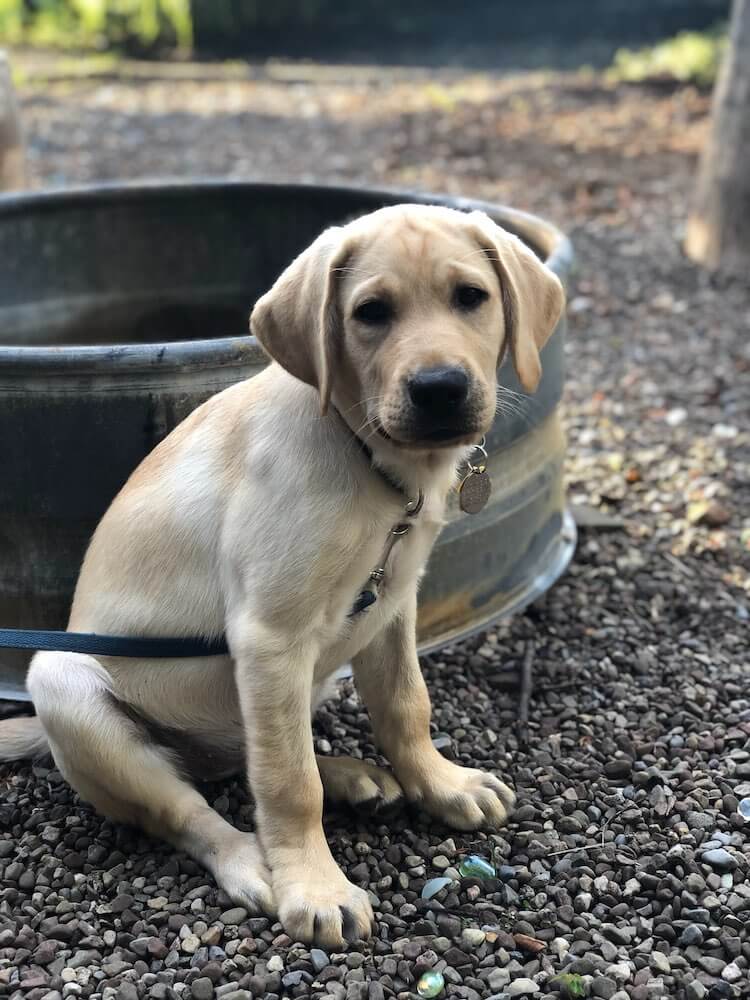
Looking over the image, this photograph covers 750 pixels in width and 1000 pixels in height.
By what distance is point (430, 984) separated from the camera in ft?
8.32

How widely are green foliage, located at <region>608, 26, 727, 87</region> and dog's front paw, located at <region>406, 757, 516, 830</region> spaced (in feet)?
35.3

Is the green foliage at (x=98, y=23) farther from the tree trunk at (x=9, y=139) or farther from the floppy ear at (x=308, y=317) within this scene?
the floppy ear at (x=308, y=317)

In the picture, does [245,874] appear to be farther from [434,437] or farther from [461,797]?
[434,437]

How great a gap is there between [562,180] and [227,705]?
750 cm

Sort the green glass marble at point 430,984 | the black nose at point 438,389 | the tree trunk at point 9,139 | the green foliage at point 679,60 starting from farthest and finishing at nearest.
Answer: the green foliage at point 679,60 → the tree trunk at point 9,139 → the green glass marble at point 430,984 → the black nose at point 438,389

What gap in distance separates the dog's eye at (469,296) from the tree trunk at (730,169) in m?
5.59

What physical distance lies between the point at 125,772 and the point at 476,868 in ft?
2.91

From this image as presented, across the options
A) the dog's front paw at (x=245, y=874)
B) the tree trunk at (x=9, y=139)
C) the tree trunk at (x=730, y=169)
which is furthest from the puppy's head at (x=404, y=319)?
the tree trunk at (x=9, y=139)

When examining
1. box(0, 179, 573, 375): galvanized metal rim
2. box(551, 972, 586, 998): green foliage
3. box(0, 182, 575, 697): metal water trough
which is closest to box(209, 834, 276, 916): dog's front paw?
box(551, 972, 586, 998): green foliage

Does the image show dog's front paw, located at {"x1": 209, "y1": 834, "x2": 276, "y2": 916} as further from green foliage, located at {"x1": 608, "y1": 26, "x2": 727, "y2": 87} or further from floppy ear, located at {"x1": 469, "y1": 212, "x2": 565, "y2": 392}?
green foliage, located at {"x1": 608, "y1": 26, "x2": 727, "y2": 87}

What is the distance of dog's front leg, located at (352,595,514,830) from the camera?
3.06 metres

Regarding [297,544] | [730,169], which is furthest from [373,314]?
[730,169]

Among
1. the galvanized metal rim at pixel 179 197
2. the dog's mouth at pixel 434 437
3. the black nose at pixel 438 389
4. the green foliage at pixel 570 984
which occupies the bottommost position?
the green foliage at pixel 570 984

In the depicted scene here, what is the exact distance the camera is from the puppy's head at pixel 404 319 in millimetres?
2461
